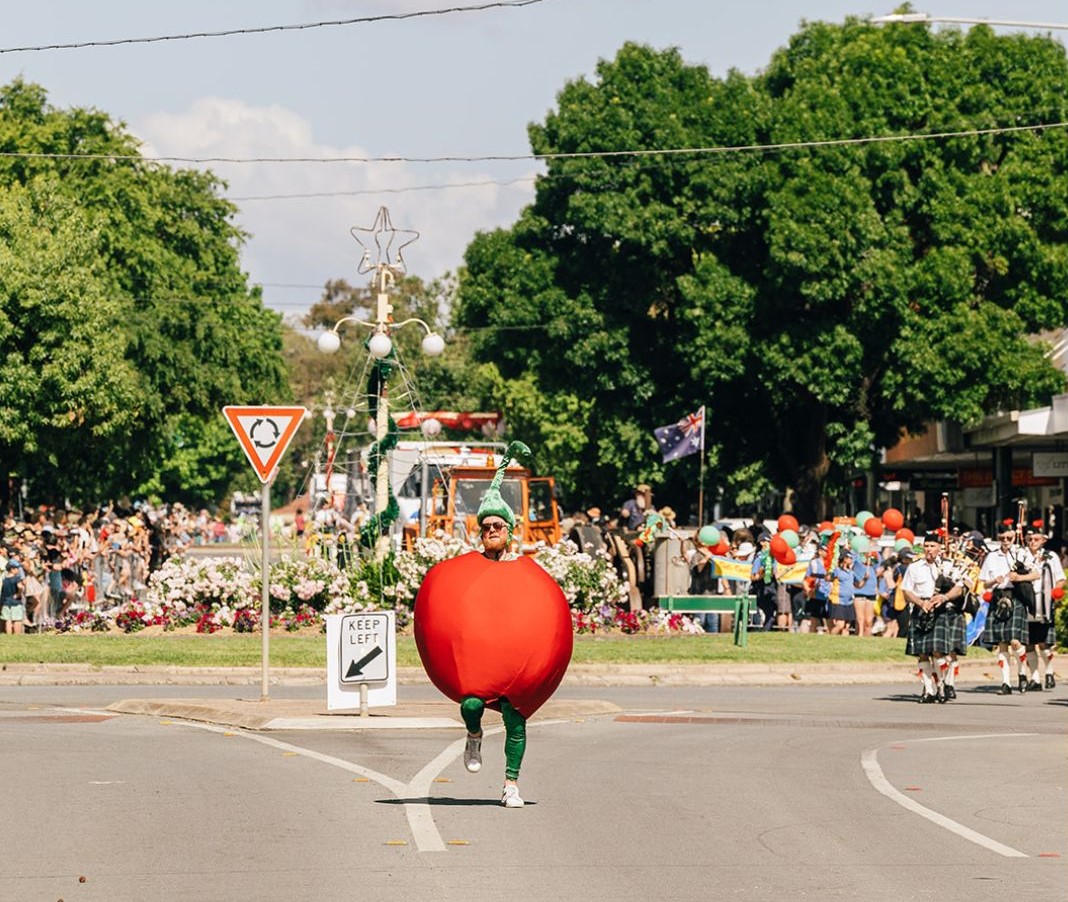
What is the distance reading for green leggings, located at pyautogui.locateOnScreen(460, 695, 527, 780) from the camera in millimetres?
12719

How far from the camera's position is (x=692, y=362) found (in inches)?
2146

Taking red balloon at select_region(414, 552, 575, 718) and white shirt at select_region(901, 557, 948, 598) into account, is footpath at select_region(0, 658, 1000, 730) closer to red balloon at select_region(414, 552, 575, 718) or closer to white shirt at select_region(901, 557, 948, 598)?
white shirt at select_region(901, 557, 948, 598)

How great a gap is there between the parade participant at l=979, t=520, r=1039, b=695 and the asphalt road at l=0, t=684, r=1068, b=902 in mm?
3945

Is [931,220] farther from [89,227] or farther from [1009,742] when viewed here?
[1009,742]

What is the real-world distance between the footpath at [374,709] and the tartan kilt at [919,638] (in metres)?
3.47

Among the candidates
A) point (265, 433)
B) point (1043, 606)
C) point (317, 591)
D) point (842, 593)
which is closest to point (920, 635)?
point (1043, 606)

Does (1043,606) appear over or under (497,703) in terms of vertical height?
over

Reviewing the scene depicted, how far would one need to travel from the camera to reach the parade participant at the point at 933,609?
23.8 metres

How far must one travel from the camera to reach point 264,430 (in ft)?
69.9

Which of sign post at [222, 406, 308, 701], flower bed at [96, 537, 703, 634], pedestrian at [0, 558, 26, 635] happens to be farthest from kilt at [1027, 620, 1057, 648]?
pedestrian at [0, 558, 26, 635]

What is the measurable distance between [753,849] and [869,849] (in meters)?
0.65

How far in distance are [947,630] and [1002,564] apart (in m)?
1.83

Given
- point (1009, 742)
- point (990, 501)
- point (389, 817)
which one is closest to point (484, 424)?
point (990, 501)

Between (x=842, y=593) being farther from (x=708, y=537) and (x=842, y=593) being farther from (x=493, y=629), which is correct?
(x=493, y=629)
